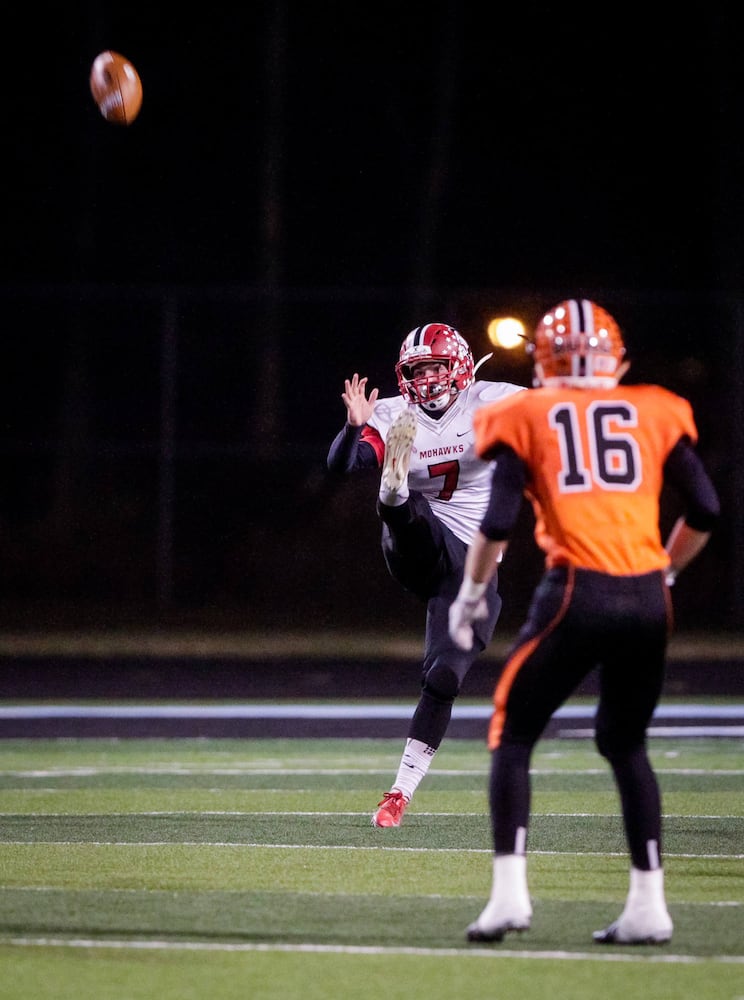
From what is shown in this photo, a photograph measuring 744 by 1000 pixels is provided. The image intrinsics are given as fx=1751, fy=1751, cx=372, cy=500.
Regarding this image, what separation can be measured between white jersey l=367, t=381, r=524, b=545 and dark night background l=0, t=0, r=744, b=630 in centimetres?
1145

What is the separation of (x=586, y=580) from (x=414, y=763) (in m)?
2.84

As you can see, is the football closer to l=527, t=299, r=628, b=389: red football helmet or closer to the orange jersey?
l=527, t=299, r=628, b=389: red football helmet

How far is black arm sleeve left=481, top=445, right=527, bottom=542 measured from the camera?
15.8 feet

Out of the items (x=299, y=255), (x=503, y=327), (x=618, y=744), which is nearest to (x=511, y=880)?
(x=618, y=744)

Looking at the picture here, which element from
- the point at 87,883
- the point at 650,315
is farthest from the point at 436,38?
the point at 87,883

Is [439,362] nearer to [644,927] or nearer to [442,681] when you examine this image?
[442,681]

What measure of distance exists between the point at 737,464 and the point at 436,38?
1184 cm

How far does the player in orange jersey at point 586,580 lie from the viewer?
15.8 ft

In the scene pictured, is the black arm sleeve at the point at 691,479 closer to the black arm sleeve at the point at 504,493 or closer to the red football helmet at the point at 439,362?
the black arm sleeve at the point at 504,493

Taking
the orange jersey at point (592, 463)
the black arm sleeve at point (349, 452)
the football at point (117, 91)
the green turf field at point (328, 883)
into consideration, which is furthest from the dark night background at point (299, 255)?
the orange jersey at point (592, 463)

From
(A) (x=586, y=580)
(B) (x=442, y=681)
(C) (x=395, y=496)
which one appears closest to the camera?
(A) (x=586, y=580)

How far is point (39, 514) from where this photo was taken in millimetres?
19828

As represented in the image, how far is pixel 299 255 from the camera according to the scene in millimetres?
25328

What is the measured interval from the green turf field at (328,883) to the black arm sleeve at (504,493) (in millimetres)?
1174
